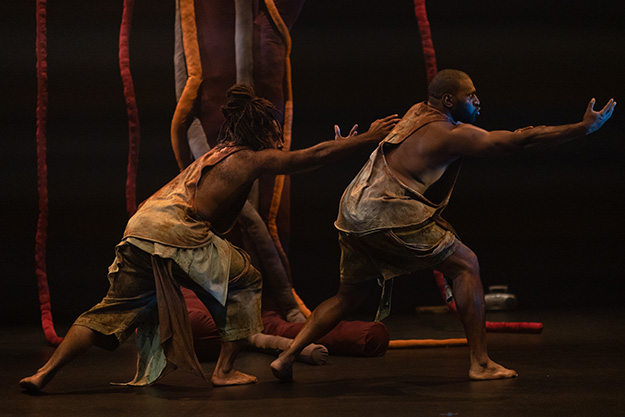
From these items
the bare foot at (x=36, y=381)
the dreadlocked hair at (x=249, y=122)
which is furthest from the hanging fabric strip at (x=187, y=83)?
the bare foot at (x=36, y=381)

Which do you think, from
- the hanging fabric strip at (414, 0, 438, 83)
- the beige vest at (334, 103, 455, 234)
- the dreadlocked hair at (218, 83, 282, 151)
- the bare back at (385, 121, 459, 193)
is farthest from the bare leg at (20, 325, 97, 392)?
the hanging fabric strip at (414, 0, 438, 83)

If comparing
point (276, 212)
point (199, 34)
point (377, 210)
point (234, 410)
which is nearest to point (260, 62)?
point (199, 34)

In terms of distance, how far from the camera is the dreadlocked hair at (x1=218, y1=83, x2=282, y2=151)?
335 cm

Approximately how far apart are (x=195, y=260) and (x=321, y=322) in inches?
21.5

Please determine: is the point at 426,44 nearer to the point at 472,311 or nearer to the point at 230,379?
the point at 472,311

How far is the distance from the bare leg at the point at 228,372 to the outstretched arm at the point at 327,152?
27.1 inches

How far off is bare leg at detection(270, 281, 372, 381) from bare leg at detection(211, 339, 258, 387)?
0.39 ft

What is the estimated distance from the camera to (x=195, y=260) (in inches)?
127

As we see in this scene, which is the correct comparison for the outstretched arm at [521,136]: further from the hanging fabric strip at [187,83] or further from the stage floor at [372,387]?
the hanging fabric strip at [187,83]

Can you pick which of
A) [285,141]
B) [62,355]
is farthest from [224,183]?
[285,141]

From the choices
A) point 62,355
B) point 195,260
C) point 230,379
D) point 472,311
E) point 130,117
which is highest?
point 130,117

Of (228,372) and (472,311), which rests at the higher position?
(472,311)

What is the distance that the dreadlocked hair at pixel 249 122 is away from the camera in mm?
3350

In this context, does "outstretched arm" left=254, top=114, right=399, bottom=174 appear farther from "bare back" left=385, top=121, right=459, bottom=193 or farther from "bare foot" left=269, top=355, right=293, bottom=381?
"bare foot" left=269, top=355, right=293, bottom=381
